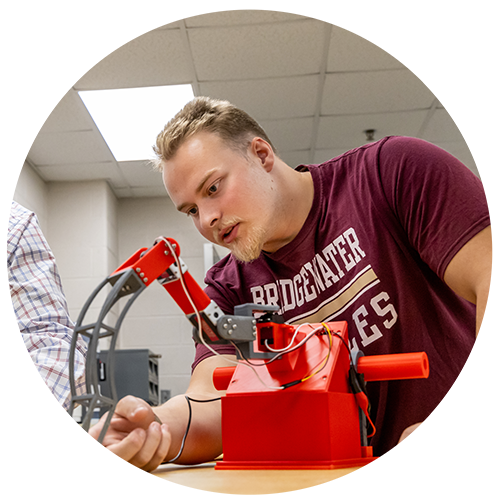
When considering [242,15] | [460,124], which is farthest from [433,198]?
[460,124]

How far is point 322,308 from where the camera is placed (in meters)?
1.14

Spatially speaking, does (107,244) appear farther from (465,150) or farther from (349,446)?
(349,446)

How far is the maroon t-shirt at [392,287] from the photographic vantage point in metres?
1.07

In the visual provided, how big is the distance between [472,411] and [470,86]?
119 inches

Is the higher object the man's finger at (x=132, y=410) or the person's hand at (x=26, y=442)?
the man's finger at (x=132, y=410)

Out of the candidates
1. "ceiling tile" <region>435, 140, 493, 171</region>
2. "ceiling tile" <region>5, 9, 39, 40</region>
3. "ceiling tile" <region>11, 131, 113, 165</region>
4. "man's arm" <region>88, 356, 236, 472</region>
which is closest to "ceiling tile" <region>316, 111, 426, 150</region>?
"ceiling tile" <region>435, 140, 493, 171</region>

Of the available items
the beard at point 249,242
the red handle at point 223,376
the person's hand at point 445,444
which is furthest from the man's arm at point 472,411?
the beard at point 249,242

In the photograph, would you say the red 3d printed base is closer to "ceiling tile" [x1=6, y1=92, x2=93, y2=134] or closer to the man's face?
the man's face

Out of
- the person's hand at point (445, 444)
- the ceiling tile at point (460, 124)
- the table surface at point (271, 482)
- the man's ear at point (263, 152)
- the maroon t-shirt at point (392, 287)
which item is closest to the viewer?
the table surface at point (271, 482)

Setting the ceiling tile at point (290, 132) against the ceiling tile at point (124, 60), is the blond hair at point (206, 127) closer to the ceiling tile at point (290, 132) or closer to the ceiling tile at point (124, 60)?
the ceiling tile at point (124, 60)

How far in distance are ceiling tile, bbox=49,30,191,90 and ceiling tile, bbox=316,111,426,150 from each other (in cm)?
112

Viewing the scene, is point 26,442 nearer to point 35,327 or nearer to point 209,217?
point 35,327

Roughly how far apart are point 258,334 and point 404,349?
461mm

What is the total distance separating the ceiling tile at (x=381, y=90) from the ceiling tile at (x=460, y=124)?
23 centimetres
